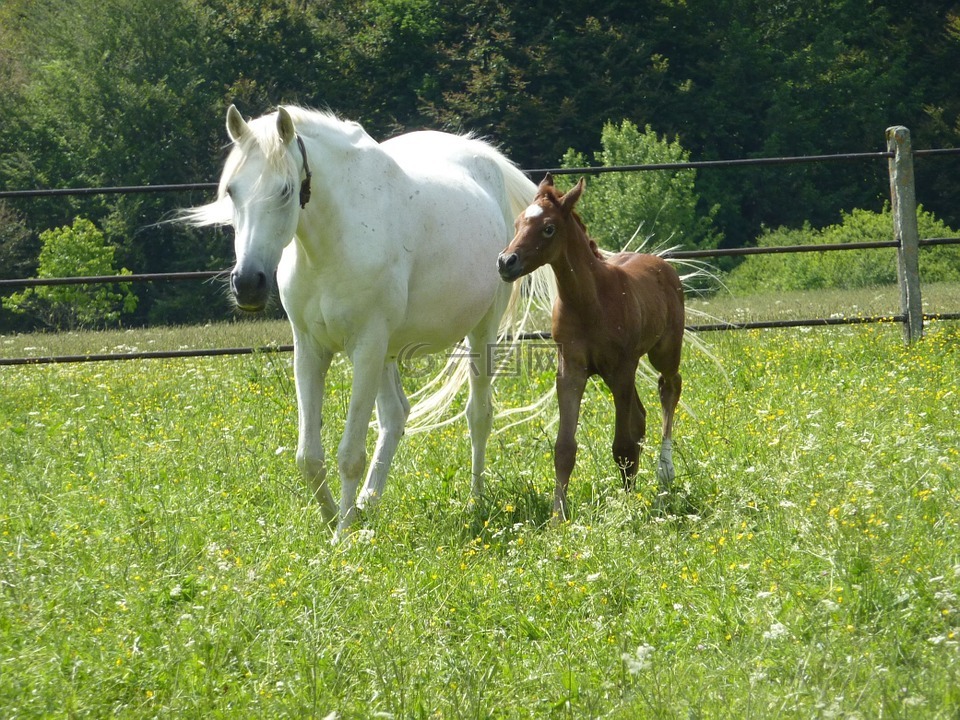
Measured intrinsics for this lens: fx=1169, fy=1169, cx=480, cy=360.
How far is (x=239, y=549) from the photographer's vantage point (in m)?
4.09

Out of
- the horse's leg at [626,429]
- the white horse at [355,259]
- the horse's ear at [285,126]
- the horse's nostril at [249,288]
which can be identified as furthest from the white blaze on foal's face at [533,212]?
the horse's nostril at [249,288]

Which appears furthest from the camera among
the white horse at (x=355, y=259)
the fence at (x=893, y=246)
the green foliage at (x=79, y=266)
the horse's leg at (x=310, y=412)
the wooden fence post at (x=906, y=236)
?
the green foliage at (x=79, y=266)

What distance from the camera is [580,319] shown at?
4.69 meters

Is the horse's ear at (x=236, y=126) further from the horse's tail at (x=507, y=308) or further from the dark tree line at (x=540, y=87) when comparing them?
the dark tree line at (x=540, y=87)

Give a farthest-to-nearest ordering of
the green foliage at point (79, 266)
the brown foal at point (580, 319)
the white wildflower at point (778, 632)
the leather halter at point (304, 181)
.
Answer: the green foliage at point (79, 266), the brown foal at point (580, 319), the leather halter at point (304, 181), the white wildflower at point (778, 632)

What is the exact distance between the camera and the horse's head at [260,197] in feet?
13.2

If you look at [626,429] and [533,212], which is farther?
[626,429]

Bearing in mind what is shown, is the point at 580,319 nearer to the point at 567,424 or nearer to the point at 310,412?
the point at 567,424

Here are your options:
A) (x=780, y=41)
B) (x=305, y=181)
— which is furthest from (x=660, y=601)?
(x=780, y=41)

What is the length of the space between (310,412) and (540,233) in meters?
1.16

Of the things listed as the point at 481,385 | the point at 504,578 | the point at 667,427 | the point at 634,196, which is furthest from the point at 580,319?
the point at 634,196

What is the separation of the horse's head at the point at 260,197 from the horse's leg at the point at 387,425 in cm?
110

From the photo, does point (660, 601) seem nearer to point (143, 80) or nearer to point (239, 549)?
point (239, 549)

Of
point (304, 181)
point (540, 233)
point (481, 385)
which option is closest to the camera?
point (304, 181)
